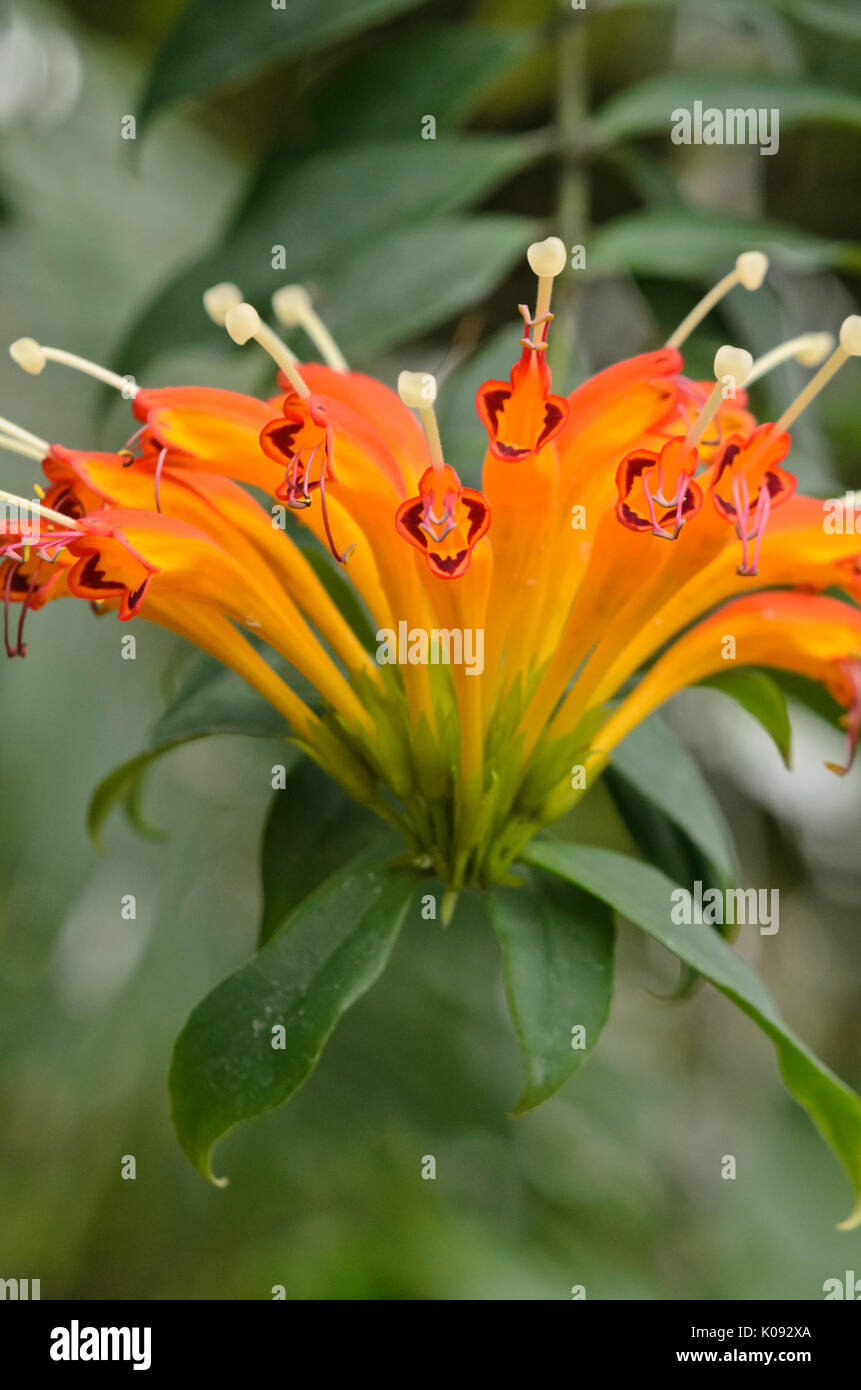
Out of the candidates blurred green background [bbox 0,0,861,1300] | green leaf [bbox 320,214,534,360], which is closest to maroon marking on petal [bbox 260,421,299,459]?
blurred green background [bbox 0,0,861,1300]

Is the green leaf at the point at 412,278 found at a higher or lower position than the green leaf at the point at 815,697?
higher

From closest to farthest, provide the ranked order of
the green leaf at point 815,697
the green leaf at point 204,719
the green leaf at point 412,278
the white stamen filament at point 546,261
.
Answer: the white stamen filament at point 546,261 → the green leaf at point 204,719 → the green leaf at point 815,697 → the green leaf at point 412,278

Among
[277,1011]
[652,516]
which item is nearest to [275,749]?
[277,1011]

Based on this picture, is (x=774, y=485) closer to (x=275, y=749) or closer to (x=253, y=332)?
(x=253, y=332)

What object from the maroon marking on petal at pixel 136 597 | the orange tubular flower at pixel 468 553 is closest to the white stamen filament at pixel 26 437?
the orange tubular flower at pixel 468 553

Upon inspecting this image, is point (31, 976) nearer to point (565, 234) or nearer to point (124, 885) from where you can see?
point (124, 885)

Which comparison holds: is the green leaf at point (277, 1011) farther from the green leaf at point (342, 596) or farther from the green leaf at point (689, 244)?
the green leaf at point (689, 244)
